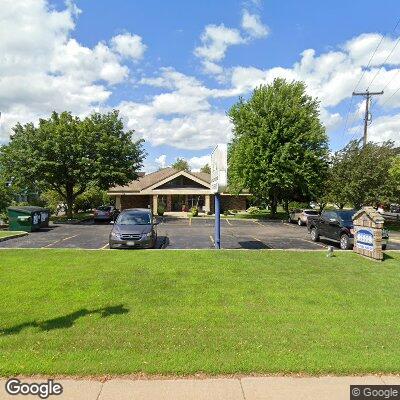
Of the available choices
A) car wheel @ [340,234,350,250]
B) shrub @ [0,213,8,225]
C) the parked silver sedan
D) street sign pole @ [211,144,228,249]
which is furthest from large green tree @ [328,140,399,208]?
shrub @ [0,213,8,225]

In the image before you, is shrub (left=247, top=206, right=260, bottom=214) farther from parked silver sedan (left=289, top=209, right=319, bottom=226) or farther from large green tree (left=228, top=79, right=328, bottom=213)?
parked silver sedan (left=289, top=209, right=319, bottom=226)

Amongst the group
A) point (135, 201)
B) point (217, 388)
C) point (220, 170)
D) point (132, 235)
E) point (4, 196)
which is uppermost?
point (220, 170)

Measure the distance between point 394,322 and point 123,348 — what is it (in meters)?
4.68

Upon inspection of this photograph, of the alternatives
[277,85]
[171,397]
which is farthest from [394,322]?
[277,85]

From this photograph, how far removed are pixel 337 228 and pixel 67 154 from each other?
75.7 feet

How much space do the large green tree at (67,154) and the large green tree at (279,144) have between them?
10890 millimetres

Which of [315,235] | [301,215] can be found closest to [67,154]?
[301,215]

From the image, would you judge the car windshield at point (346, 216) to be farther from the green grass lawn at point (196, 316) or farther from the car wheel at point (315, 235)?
the green grass lawn at point (196, 316)

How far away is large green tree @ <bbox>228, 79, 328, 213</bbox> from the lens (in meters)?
33.7

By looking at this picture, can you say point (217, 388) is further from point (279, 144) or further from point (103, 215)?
point (279, 144)

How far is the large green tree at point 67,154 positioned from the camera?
2998cm

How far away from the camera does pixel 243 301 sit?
7488 millimetres

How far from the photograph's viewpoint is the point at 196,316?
6.64 metres

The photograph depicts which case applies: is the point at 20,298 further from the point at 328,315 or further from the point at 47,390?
the point at 328,315
